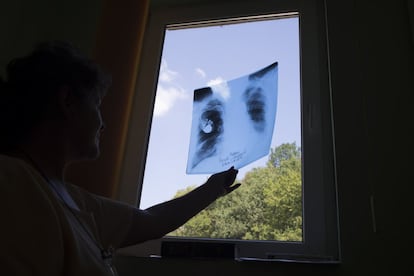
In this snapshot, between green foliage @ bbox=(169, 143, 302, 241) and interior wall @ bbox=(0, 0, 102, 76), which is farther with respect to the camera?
interior wall @ bbox=(0, 0, 102, 76)

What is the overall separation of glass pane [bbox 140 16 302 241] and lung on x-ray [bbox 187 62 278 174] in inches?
1.2

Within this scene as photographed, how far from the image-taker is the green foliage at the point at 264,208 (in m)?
1.47

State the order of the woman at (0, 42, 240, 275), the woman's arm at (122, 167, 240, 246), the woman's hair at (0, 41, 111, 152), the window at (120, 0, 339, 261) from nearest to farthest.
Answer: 1. the woman at (0, 42, 240, 275)
2. the woman's hair at (0, 41, 111, 152)
3. the woman's arm at (122, 167, 240, 246)
4. the window at (120, 0, 339, 261)

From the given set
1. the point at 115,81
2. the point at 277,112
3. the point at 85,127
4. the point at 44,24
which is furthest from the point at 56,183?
the point at 44,24

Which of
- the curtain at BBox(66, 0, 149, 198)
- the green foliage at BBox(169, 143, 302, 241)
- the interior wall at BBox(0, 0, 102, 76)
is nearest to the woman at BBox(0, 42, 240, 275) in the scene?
the green foliage at BBox(169, 143, 302, 241)

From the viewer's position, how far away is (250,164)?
1579 millimetres

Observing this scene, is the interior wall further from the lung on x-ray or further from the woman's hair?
the woman's hair

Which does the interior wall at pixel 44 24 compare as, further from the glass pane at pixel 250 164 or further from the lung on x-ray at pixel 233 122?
the lung on x-ray at pixel 233 122

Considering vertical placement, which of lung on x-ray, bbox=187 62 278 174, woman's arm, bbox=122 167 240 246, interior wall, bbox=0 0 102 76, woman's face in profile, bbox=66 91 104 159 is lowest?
woman's arm, bbox=122 167 240 246

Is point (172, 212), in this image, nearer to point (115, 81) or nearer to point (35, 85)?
point (35, 85)

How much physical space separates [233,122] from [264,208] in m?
0.41

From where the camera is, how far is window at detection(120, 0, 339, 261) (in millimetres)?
1455

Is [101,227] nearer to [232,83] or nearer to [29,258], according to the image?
[29,258]

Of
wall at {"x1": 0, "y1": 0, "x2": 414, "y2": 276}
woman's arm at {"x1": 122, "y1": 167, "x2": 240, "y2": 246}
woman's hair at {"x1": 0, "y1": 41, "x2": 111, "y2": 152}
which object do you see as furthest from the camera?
wall at {"x1": 0, "y1": 0, "x2": 414, "y2": 276}
